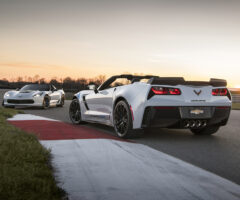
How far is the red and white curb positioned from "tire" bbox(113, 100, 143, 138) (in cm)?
109

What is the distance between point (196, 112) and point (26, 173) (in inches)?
150

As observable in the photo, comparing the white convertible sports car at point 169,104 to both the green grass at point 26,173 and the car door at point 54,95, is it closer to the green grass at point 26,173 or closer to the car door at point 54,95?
the green grass at point 26,173

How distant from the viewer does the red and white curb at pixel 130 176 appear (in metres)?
3.09

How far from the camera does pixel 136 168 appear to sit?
4.05m

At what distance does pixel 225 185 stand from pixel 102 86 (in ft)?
16.6

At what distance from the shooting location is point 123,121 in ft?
22.5

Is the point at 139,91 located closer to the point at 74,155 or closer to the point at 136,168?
the point at 74,155

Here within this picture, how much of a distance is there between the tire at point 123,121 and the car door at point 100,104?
0.44 metres

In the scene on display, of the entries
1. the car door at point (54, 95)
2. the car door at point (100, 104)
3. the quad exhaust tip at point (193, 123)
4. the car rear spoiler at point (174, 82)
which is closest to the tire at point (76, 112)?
the car door at point (100, 104)

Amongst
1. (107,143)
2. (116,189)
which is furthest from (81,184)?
(107,143)

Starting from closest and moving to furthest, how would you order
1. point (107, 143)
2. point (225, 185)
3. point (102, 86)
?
point (225, 185)
point (107, 143)
point (102, 86)

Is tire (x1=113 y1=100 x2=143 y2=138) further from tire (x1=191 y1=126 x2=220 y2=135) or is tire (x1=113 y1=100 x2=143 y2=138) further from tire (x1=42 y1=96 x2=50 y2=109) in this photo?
tire (x1=42 y1=96 x2=50 y2=109)

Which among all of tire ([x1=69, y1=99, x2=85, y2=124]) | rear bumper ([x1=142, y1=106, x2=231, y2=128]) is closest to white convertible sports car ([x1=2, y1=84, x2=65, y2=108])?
Result: tire ([x1=69, y1=99, x2=85, y2=124])

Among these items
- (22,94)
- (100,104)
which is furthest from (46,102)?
(100,104)
